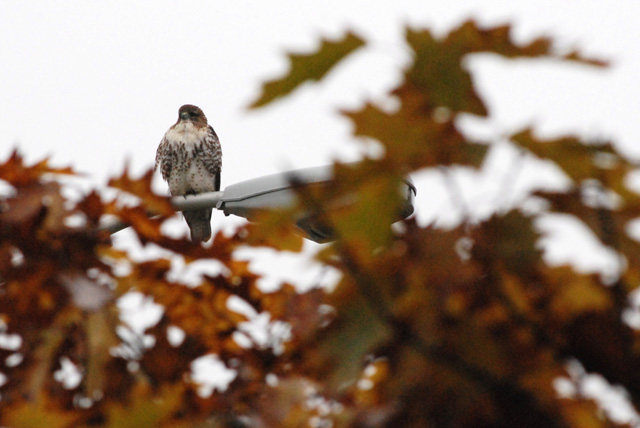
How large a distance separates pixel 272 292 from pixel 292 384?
2.37 feet

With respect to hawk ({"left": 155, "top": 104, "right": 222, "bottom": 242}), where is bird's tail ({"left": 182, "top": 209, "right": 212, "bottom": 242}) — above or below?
below

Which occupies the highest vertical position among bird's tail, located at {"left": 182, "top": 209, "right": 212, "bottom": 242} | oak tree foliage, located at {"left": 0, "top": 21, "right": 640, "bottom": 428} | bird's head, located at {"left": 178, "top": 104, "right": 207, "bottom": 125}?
oak tree foliage, located at {"left": 0, "top": 21, "right": 640, "bottom": 428}

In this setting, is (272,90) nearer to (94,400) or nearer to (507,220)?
(507,220)

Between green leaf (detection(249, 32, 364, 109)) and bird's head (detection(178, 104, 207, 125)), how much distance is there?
24.3ft

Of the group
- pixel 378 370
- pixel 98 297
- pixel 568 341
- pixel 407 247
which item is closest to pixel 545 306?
pixel 568 341

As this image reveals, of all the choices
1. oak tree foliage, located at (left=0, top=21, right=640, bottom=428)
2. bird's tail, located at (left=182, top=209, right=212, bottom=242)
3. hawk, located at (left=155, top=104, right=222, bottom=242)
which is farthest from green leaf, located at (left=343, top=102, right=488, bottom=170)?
bird's tail, located at (left=182, top=209, right=212, bottom=242)

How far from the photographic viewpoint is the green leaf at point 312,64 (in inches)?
43.8

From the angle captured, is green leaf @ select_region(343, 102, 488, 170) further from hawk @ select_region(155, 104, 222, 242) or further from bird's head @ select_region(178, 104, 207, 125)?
bird's head @ select_region(178, 104, 207, 125)

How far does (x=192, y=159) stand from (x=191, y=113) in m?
0.49

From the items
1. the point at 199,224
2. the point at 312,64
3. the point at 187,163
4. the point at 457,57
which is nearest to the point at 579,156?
the point at 457,57

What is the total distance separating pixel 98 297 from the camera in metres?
1.57

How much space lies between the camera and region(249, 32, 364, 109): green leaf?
1112 millimetres

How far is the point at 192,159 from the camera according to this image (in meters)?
8.24

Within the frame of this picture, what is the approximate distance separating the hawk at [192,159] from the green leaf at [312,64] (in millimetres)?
7167
